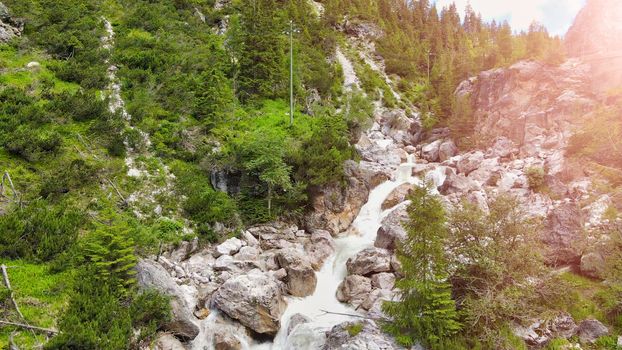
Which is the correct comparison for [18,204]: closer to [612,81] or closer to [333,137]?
[333,137]

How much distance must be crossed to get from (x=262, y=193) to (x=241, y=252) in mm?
5961

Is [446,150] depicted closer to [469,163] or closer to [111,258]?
[469,163]

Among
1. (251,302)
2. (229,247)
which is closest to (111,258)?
(251,302)

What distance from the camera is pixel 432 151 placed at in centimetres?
3888

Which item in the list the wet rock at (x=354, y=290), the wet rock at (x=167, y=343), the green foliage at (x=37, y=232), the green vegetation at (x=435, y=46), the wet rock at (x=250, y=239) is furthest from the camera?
the green vegetation at (x=435, y=46)

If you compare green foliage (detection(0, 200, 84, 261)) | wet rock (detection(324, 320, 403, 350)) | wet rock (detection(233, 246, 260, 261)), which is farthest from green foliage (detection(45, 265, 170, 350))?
wet rock (detection(324, 320, 403, 350))

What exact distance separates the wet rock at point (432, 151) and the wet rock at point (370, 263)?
778 inches

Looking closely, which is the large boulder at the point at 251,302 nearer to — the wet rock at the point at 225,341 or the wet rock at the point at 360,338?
the wet rock at the point at 225,341

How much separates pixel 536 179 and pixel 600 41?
82.0 ft

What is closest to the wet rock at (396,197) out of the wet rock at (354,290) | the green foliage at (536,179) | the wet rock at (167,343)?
the green foliage at (536,179)

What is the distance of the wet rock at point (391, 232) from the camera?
22875 millimetres

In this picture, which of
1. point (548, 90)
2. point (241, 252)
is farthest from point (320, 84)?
point (241, 252)

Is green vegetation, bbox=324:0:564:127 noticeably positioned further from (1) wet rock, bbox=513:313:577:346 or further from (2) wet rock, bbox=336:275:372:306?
(1) wet rock, bbox=513:313:577:346

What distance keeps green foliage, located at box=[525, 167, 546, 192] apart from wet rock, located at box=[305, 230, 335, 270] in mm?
15658
